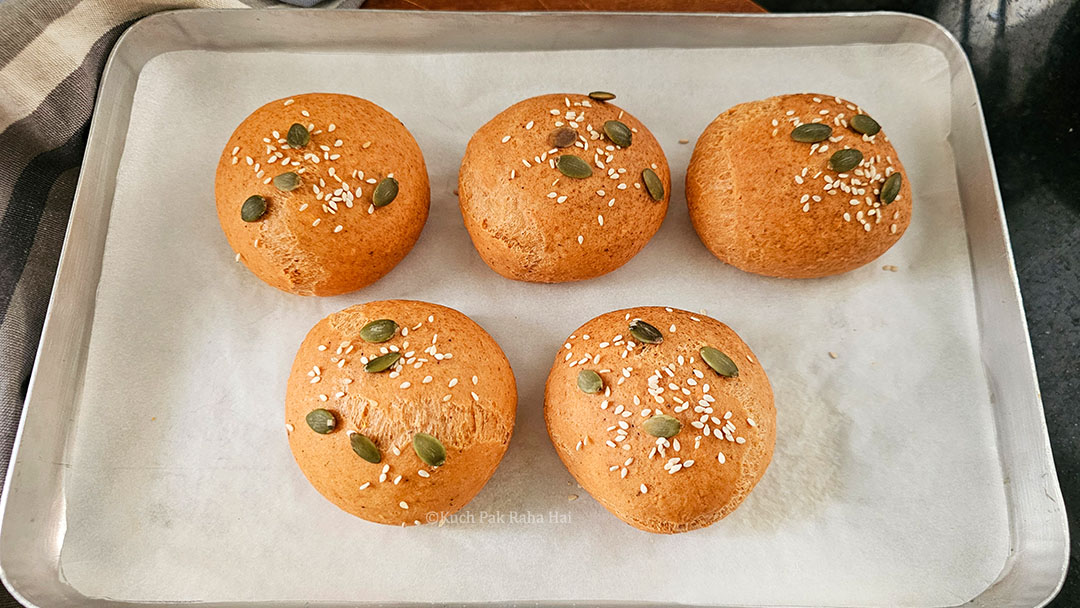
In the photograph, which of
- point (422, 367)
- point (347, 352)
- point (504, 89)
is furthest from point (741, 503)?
point (504, 89)

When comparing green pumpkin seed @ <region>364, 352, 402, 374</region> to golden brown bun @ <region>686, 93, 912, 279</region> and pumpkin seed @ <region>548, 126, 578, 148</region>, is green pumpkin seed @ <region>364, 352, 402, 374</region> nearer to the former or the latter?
pumpkin seed @ <region>548, 126, 578, 148</region>

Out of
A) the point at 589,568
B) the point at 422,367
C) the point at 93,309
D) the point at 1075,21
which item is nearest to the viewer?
the point at 422,367

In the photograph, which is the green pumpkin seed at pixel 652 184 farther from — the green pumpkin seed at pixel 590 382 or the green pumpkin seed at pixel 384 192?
the green pumpkin seed at pixel 384 192

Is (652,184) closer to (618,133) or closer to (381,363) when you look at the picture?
(618,133)

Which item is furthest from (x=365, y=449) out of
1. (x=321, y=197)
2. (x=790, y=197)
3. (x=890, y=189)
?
(x=890, y=189)

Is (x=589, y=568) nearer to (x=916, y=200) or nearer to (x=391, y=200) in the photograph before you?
(x=391, y=200)
